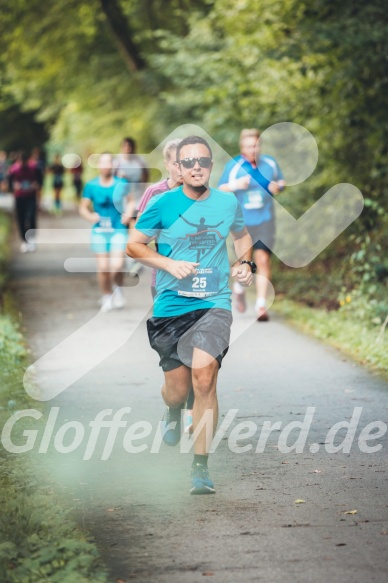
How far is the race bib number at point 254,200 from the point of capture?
13.1 meters

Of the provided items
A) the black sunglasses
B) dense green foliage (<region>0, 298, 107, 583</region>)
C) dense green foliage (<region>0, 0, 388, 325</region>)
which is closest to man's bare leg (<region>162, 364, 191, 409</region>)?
dense green foliage (<region>0, 298, 107, 583</region>)

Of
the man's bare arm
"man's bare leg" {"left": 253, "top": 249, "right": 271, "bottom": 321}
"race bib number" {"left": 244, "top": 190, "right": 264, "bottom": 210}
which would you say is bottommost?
"man's bare leg" {"left": 253, "top": 249, "right": 271, "bottom": 321}

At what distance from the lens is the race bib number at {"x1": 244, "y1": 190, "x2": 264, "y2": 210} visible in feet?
42.9

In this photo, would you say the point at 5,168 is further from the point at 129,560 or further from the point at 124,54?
the point at 129,560

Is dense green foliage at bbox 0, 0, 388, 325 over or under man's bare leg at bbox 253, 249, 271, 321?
over

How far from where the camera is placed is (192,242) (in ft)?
21.1

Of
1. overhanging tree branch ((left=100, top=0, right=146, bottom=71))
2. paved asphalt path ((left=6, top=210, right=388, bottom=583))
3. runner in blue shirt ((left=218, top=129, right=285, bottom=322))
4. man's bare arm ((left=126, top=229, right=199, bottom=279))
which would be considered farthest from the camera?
overhanging tree branch ((left=100, top=0, right=146, bottom=71))

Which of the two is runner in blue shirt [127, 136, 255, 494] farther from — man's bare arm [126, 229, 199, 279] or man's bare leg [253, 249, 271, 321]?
man's bare leg [253, 249, 271, 321]

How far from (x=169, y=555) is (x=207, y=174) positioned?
225 cm

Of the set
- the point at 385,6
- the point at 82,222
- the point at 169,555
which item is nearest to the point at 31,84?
the point at 82,222

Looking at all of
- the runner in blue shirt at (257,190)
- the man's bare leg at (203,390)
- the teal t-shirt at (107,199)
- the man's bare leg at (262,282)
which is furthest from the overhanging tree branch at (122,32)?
the man's bare leg at (203,390)

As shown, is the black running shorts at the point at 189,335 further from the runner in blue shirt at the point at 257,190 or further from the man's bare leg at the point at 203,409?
the runner in blue shirt at the point at 257,190

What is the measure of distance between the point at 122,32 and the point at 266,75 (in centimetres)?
1353

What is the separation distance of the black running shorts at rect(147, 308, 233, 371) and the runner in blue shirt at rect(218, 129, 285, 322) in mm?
5974
